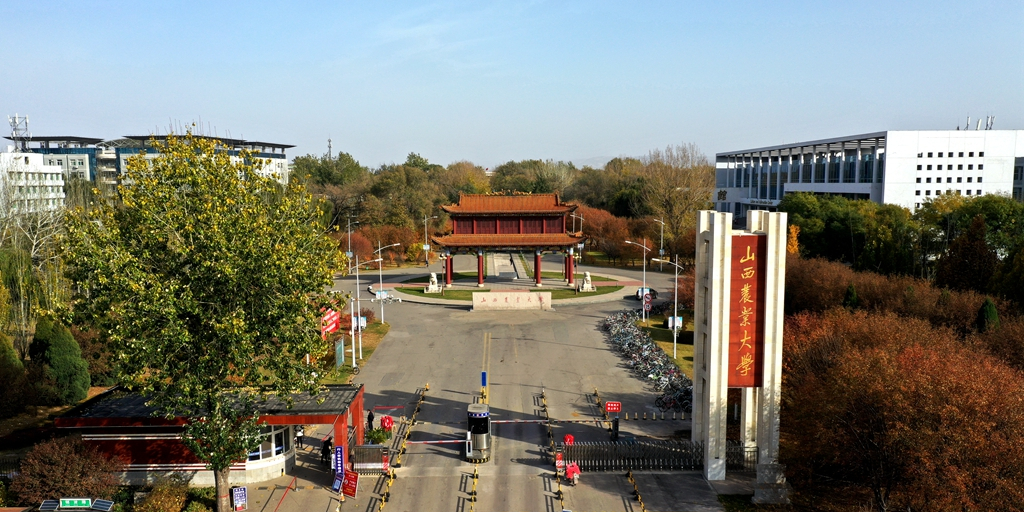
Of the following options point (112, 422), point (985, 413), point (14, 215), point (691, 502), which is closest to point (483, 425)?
point (691, 502)

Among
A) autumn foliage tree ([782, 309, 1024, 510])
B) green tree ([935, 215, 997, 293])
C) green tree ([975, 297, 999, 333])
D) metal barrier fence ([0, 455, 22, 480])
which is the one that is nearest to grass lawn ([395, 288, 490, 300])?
green tree ([935, 215, 997, 293])

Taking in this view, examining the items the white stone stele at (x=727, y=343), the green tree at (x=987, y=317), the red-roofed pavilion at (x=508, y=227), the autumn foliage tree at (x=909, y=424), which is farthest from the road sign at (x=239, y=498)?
the red-roofed pavilion at (x=508, y=227)

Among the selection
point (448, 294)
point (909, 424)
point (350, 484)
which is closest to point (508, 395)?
point (350, 484)

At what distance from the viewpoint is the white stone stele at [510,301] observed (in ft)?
180

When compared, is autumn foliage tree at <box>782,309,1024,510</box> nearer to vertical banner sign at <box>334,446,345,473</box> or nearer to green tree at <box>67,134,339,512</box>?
vertical banner sign at <box>334,446,345,473</box>

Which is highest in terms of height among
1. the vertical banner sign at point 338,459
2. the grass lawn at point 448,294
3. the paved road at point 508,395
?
the grass lawn at point 448,294

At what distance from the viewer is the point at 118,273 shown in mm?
17891

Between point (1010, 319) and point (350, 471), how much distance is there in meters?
30.4

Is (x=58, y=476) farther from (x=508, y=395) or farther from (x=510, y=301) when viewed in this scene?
(x=510, y=301)

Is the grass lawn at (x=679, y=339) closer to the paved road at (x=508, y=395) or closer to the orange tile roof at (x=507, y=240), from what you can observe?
the paved road at (x=508, y=395)

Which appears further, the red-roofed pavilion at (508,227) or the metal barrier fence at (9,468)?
the red-roofed pavilion at (508,227)

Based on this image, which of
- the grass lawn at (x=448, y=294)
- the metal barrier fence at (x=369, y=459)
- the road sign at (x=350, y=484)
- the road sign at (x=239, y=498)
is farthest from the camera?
the grass lawn at (x=448, y=294)

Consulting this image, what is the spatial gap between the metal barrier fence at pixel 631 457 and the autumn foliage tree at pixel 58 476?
15316mm

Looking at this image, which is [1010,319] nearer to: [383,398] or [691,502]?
[691,502]
